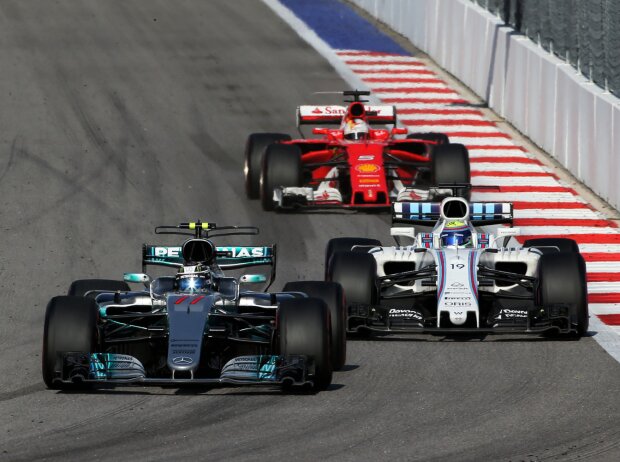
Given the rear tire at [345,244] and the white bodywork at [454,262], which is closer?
the white bodywork at [454,262]

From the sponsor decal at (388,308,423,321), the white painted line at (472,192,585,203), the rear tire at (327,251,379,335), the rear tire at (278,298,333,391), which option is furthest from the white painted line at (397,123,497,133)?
the rear tire at (278,298,333,391)

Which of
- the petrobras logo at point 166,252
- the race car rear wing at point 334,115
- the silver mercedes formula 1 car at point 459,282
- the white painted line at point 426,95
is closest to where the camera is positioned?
the petrobras logo at point 166,252

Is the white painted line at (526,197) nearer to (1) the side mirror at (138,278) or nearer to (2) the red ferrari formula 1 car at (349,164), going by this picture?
(2) the red ferrari formula 1 car at (349,164)

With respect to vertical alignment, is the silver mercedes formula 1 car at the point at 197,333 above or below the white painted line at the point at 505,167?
below

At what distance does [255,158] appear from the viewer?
83.3 feet

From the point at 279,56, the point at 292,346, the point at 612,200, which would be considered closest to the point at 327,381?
the point at 292,346

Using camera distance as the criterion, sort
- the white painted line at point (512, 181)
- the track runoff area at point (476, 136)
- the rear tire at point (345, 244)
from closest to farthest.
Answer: the rear tire at point (345, 244) → the track runoff area at point (476, 136) → the white painted line at point (512, 181)

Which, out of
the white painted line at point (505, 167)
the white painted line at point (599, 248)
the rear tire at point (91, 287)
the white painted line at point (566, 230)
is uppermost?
the white painted line at point (505, 167)

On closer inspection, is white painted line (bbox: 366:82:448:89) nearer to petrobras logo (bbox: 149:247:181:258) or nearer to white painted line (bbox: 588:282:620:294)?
white painted line (bbox: 588:282:620:294)

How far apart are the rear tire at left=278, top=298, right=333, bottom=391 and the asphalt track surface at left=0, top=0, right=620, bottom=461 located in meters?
0.24

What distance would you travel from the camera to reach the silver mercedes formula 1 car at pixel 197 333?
1448cm

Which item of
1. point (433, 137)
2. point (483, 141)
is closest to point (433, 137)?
point (433, 137)

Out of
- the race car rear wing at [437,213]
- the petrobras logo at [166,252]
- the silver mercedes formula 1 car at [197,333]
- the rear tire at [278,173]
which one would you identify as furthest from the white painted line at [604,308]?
the rear tire at [278,173]

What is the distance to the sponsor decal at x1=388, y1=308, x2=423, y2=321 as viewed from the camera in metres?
17.2
